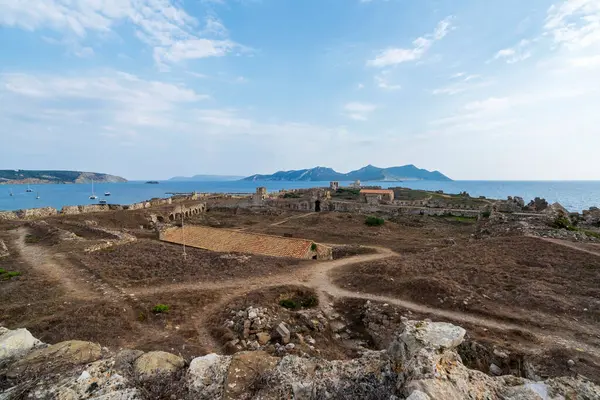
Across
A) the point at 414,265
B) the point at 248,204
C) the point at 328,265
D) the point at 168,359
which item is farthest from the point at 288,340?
the point at 248,204

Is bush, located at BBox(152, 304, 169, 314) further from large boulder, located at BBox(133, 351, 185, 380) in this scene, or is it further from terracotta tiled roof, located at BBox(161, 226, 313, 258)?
terracotta tiled roof, located at BBox(161, 226, 313, 258)

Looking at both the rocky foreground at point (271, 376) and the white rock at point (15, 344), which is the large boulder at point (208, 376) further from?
the white rock at point (15, 344)

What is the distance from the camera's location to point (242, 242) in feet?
89.5

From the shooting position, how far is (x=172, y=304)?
14297mm

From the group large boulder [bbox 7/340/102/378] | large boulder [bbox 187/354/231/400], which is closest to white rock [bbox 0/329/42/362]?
large boulder [bbox 7/340/102/378]

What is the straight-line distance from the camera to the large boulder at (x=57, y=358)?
5969 mm

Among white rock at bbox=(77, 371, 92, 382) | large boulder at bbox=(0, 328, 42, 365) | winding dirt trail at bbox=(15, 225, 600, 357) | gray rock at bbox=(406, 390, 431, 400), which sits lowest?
winding dirt trail at bbox=(15, 225, 600, 357)

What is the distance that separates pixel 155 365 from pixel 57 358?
81.4 inches

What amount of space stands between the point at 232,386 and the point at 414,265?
17663mm

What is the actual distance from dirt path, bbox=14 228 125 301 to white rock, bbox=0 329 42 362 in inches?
301

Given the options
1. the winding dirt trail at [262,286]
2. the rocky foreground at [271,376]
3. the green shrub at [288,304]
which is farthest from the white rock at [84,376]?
the green shrub at [288,304]

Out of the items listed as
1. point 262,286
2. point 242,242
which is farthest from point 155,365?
point 242,242

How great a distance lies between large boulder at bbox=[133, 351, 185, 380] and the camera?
6.21 meters

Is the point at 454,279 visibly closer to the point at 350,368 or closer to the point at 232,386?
the point at 350,368
